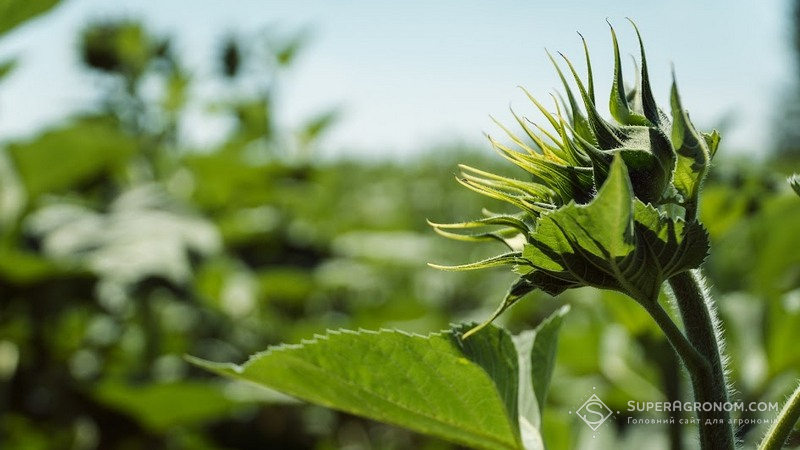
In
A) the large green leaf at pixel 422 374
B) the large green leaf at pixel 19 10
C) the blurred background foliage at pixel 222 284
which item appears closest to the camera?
the large green leaf at pixel 422 374

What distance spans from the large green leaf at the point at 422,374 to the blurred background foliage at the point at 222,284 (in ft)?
2.01

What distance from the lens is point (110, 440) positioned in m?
2.55

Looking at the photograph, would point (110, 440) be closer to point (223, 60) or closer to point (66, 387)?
point (66, 387)

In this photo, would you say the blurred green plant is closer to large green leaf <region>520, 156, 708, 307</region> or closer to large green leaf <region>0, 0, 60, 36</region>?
large green leaf <region>520, 156, 708, 307</region>

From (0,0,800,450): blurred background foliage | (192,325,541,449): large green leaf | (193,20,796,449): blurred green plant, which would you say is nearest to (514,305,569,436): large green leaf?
(192,325,541,449): large green leaf

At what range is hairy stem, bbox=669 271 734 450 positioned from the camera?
2.26 feet

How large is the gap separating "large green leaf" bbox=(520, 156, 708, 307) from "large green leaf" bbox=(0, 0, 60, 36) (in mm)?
980

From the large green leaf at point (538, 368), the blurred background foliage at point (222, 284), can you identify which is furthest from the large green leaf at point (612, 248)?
the blurred background foliage at point (222, 284)

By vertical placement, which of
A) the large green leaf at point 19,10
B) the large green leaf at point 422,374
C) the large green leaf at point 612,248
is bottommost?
the large green leaf at point 422,374

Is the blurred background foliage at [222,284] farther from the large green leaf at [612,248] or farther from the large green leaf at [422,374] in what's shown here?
the large green leaf at [612,248]


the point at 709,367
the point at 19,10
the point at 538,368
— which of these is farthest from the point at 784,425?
the point at 19,10

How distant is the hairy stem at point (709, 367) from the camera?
2.26 ft

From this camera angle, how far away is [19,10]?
1.36 m

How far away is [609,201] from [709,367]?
0.18m
